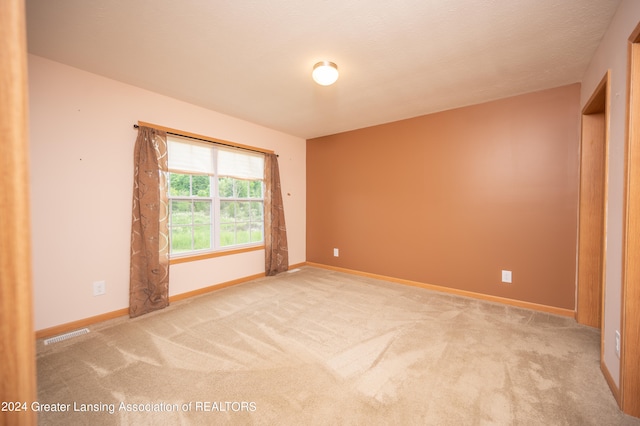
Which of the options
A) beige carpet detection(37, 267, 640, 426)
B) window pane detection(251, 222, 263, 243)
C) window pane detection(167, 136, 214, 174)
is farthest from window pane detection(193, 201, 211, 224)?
beige carpet detection(37, 267, 640, 426)

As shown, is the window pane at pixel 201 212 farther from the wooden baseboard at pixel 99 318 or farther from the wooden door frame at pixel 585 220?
the wooden door frame at pixel 585 220

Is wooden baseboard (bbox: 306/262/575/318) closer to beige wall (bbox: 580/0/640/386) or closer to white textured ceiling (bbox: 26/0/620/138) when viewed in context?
beige wall (bbox: 580/0/640/386)

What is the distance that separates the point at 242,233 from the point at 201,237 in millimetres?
658

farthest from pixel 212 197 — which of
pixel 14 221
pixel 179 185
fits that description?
pixel 14 221

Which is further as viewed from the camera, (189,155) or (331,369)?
(189,155)

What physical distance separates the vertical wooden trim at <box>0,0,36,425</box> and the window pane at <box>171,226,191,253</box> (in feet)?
10.1

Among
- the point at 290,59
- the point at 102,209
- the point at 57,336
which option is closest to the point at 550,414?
the point at 290,59

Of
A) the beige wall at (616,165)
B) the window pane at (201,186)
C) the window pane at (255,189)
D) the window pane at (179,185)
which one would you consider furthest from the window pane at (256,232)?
the beige wall at (616,165)

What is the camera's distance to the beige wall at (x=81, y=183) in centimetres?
227

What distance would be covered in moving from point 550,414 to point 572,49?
8.90 ft

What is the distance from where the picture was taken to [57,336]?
7.46ft

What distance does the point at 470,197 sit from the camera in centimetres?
329

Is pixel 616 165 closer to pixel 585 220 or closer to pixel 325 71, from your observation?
pixel 585 220

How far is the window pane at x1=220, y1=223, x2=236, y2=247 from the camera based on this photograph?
3689 millimetres
